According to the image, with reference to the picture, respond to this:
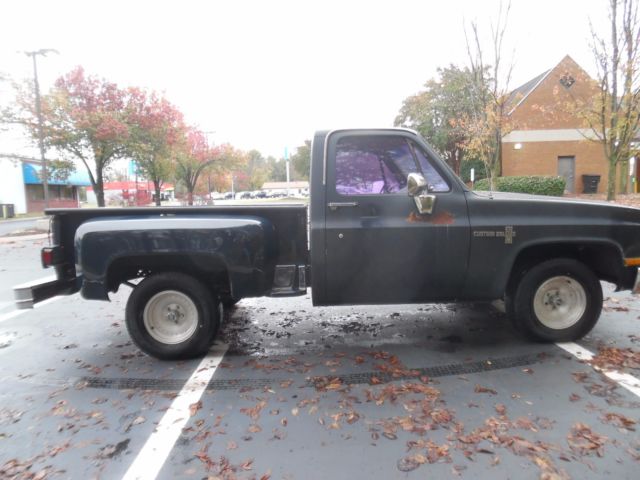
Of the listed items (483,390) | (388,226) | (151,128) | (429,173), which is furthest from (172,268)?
(151,128)

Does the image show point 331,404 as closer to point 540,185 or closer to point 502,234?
point 502,234

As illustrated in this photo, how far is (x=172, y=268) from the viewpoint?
4.20 m

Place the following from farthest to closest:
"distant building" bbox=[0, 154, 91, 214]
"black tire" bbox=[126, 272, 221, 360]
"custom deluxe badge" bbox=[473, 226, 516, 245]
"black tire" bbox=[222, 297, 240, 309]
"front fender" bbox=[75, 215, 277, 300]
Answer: "distant building" bbox=[0, 154, 91, 214] < "black tire" bbox=[222, 297, 240, 309] < "black tire" bbox=[126, 272, 221, 360] < "custom deluxe badge" bbox=[473, 226, 516, 245] < "front fender" bbox=[75, 215, 277, 300]

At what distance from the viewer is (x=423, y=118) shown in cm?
3166

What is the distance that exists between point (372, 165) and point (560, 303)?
236cm

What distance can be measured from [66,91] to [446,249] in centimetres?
1859

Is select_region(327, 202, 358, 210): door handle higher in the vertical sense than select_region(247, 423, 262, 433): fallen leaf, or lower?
higher

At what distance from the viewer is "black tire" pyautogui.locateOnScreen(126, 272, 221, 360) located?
4082 millimetres

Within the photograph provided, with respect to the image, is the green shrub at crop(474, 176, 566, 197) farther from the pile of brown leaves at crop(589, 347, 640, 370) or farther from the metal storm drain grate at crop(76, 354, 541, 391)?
the metal storm drain grate at crop(76, 354, 541, 391)

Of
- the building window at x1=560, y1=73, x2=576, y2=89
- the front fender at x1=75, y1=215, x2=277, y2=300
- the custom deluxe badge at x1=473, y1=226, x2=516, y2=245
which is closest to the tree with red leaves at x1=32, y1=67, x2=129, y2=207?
the front fender at x1=75, y1=215, x2=277, y2=300

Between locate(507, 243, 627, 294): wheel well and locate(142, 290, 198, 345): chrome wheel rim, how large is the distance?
322 centimetres

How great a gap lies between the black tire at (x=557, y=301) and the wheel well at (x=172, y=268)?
2934 mm

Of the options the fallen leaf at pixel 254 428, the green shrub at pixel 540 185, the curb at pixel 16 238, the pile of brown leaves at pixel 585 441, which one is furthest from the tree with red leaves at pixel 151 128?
the pile of brown leaves at pixel 585 441

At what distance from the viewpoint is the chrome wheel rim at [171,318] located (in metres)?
4.17
